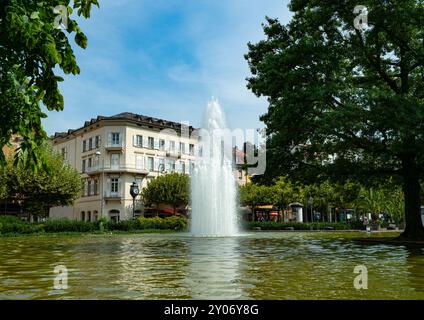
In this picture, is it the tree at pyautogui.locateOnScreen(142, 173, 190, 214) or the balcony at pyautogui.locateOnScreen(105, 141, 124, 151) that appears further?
the balcony at pyautogui.locateOnScreen(105, 141, 124, 151)

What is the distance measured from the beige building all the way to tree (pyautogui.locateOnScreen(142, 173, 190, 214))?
12.2 ft

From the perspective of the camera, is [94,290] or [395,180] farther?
[395,180]

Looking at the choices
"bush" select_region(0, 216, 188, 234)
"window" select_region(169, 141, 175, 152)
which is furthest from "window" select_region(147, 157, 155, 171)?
"bush" select_region(0, 216, 188, 234)

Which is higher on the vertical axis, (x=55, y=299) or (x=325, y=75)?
(x=325, y=75)

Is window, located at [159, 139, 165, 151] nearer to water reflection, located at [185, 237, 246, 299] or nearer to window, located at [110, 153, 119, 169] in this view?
window, located at [110, 153, 119, 169]

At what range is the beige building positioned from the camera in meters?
65.6

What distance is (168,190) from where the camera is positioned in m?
62.5

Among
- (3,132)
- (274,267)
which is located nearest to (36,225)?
(274,267)

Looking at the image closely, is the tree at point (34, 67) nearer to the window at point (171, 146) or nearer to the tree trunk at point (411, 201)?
the tree trunk at point (411, 201)

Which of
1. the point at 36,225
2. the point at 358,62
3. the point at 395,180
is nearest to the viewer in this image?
the point at 358,62

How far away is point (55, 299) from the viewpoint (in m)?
6.53

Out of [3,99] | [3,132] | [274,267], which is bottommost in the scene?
[274,267]

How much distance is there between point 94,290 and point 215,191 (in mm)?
24080
